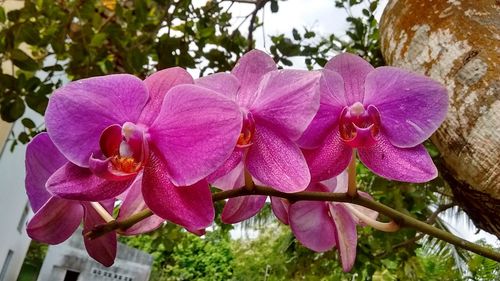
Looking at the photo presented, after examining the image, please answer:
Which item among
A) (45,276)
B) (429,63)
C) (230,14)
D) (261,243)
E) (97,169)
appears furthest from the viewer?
(261,243)

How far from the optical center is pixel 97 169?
0.81 ft

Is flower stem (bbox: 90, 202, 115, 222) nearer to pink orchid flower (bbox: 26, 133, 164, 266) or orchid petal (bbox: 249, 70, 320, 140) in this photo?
pink orchid flower (bbox: 26, 133, 164, 266)

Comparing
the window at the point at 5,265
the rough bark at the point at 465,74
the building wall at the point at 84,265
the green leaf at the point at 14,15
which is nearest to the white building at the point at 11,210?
the window at the point at 5,265

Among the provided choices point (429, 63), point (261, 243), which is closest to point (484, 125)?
point (429, 63)

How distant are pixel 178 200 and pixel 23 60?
3.77ft

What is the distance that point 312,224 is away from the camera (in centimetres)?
36

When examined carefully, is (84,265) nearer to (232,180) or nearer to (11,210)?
(232,180)

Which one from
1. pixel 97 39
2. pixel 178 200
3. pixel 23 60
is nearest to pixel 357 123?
pixel 178 200

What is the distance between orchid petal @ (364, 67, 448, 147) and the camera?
294 mm

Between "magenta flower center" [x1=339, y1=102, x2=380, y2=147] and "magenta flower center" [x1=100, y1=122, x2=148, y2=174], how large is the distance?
0.12 m

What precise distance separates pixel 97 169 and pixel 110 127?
3cm

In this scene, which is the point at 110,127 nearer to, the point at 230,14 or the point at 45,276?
the point at 230,14

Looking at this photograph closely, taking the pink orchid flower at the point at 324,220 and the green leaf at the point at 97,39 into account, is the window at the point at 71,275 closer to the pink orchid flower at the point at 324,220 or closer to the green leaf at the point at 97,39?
the green leaf at the point at 97,39

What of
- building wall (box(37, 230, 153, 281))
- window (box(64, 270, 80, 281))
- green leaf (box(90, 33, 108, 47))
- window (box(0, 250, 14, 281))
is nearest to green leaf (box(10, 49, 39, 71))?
green leaf (box(90, 33, 108, 47))
